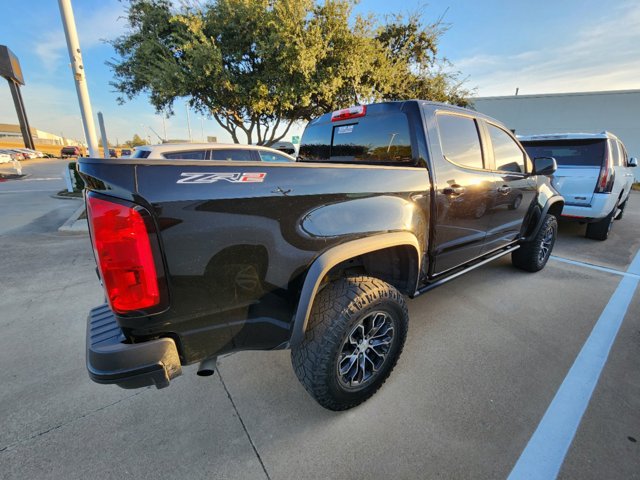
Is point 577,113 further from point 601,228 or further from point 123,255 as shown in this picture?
point 123,255

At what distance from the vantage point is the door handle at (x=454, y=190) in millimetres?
2432

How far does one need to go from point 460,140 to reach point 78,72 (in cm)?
893

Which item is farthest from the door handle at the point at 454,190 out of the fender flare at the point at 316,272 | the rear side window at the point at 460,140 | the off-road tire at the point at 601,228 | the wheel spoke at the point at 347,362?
the off-road tire at the point at 601,228

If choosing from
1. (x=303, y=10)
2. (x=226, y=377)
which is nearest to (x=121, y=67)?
(x=303, y=10)

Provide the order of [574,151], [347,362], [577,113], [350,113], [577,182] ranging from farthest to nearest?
1. [577,113]
2. [574,151]
3. [577,182]
4. [350,113]
5. [347,362]

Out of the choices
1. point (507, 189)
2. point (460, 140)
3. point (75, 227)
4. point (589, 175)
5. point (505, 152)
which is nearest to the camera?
point (460, 140)

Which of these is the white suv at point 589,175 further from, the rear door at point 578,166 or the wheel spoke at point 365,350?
the wheel spoke at point 365,350

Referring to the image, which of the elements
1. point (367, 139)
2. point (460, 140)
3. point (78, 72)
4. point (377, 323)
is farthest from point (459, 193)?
point (78, 72)

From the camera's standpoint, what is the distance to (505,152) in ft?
11.0

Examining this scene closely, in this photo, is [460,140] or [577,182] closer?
[460,140]

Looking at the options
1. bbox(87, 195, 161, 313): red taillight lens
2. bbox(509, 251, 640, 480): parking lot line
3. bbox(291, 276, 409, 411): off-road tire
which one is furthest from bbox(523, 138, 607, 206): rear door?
bbox(87, 195, 161, 313): red taillight lens

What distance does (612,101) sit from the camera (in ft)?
70.6

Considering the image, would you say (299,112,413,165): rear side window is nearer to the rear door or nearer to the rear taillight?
the rear door

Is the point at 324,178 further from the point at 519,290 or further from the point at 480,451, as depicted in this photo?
the point at 519,290
